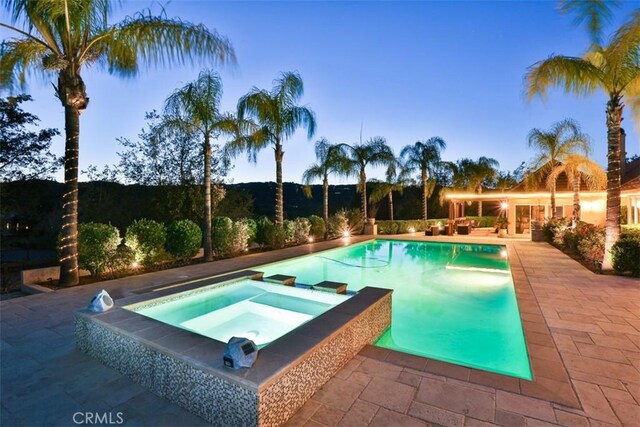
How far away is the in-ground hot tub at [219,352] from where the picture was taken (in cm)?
249

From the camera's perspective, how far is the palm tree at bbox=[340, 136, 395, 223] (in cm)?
1930

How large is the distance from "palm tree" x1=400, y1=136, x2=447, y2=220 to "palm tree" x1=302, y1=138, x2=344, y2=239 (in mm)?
6490

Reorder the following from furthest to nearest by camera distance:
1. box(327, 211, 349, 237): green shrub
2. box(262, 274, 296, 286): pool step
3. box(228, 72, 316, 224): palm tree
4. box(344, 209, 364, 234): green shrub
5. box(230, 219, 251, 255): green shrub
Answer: box(344, 209, 364, 234): green shrub < box(327, 211, 349, 237): green shrub < box(228, 72, 316, 224): palm tree < box(230, 219, 251, 255): green shrub < box(262, 274, 296, 286): pool step

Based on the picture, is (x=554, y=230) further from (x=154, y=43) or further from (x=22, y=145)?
(x=22, y=145)

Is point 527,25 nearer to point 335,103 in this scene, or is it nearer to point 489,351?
point 489,351

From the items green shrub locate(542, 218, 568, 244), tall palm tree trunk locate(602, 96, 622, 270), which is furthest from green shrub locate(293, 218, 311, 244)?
green shrub locate(542, 218, 568, 244)

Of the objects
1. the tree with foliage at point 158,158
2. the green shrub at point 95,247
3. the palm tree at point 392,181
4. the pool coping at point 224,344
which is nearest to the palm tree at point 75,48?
the green shrub at point 95,247

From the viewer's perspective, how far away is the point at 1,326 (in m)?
4.71

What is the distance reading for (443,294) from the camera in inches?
309

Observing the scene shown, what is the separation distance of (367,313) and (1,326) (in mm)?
5445

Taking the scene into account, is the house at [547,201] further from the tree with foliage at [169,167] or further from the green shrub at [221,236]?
the tree with foliage at [169,167]

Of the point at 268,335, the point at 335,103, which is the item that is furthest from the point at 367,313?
the point at 335,103

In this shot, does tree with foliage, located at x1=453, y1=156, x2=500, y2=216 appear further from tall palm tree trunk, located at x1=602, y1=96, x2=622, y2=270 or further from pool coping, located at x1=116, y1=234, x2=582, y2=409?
pool coping, located at x1=116, y1=234, x2=582, y2=409

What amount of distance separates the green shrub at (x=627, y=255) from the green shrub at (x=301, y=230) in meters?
11.3
